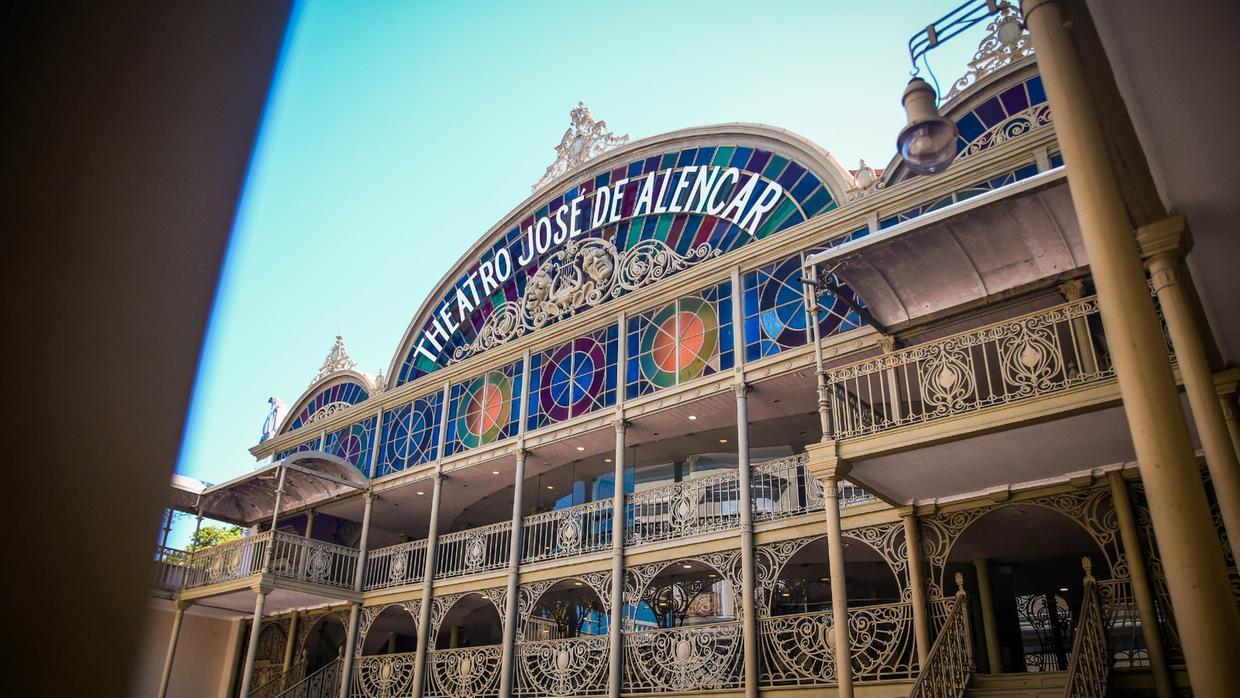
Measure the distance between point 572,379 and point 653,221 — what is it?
3694mm

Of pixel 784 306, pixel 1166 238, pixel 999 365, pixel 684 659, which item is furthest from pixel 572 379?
pixel 1166 238

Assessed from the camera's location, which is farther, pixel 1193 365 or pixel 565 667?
pixel 565 667

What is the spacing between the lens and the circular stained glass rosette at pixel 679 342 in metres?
15.9

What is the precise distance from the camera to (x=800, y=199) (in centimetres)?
1556

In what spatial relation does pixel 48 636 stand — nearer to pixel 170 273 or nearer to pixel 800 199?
pixel 170 273

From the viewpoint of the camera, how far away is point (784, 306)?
15.0m

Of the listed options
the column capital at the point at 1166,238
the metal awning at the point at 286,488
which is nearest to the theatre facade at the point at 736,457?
the column capital at the point at 1166,238

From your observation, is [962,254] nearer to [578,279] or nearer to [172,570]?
[578,279]

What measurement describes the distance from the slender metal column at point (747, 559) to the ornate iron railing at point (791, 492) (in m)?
0.32

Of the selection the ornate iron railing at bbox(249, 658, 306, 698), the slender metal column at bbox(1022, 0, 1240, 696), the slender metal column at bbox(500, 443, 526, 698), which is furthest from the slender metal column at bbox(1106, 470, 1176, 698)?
the ornate iron railing at bbox(249, 658, 306, 698)

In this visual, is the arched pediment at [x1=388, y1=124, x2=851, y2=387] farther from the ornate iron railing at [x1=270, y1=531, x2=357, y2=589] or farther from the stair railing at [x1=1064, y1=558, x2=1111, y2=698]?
the stair railing at [x1=1064, y1=558, x2=1111, y2=698]

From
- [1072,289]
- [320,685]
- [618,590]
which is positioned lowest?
[320,685]

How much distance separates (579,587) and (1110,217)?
647 inches

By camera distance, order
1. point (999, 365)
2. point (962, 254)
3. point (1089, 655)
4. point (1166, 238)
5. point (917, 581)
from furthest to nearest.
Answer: point (917, 581) → point (962, 254) → point (999, 365) → point (1089, 655) → point (1166, 238)
